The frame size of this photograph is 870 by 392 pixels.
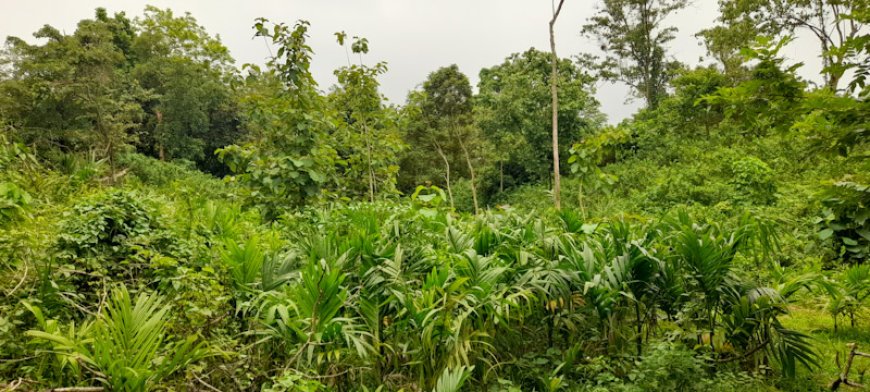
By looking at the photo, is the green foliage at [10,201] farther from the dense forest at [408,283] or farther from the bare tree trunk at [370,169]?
the bare tree trunk at [370,169]

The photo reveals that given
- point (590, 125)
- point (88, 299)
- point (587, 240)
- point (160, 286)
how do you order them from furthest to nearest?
point (590, 125) → point (587, 240) → point (88, 299) → point (160, 286)

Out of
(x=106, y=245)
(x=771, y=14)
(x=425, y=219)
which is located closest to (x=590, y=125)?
(x=771, y=14)

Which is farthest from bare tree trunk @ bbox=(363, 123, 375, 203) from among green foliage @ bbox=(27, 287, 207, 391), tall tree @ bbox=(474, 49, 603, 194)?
tall tree @ bbox=(474, 49, 603, 194)

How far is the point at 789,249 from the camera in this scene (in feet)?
20.8

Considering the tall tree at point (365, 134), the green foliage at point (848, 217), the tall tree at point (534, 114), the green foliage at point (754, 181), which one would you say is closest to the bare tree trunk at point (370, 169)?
the tall tree at point (365, 134)

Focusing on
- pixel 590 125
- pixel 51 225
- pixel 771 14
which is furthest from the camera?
pixel 590 125

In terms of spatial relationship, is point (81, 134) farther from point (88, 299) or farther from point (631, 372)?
point (631, 372)

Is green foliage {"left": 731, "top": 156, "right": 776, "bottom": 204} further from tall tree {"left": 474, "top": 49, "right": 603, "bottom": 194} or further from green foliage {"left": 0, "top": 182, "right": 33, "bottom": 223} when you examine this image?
green foliage {"left": 0, "top": 182, "right": 33, "bottom": 223}

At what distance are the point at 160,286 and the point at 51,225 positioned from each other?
46.4 inches

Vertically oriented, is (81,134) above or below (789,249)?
above

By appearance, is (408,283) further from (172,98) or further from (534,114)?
(172,98)

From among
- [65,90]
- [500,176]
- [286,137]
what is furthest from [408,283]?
[65,90]

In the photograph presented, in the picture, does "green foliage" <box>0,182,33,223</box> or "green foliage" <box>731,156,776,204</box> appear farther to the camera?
"green foliage" <box>731,156,776,204</box>

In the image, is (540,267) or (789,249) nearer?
(540,267)
